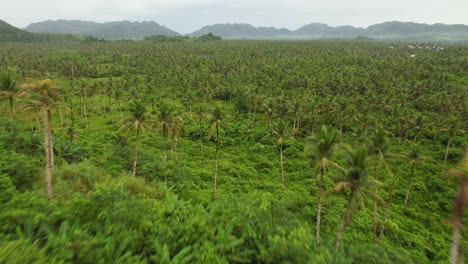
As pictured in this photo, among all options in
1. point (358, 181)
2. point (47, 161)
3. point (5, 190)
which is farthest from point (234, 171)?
point (5, 190)

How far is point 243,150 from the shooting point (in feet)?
174

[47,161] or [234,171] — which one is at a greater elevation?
[47,161]

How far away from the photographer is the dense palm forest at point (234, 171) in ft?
30.6

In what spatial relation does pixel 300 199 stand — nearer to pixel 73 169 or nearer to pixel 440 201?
pixel 440 201

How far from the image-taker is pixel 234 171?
43.1 metres

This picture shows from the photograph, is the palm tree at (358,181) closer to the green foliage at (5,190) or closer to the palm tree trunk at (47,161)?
the palm tree trunk at (47,161)

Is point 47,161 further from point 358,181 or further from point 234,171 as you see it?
point 234,171

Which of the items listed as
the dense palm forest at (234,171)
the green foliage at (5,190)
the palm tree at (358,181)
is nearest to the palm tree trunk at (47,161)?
the dense palm forest at (234,171)

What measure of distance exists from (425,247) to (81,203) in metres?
34.4

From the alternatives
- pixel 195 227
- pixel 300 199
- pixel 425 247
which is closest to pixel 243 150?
pixel 300 199

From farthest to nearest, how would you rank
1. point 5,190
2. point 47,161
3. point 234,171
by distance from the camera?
point 234,171
point 47,161
point 5,190

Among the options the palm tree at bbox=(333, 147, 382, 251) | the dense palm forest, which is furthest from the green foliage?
the palm tree at bbox=(333, 147, 382, 251)

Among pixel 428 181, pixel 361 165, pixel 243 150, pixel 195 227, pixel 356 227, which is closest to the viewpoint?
pixel 195 227

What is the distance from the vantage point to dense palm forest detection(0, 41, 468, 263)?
9320 millimetres
